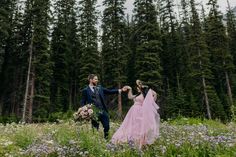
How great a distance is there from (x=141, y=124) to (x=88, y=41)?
37.6 meters

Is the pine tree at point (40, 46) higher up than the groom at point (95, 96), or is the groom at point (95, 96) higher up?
the pine tree at point (40, 46)

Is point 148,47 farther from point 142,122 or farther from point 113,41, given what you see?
point 142,122

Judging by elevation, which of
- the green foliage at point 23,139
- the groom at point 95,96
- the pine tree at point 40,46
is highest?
the pine tree at point 40,46

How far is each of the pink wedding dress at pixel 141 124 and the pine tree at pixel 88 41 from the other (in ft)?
108

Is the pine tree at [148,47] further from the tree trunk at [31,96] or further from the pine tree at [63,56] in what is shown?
the tree trunk at [31,96]

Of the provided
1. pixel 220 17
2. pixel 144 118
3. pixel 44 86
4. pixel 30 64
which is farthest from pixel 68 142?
pixel 220 17

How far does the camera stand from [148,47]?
142 ft

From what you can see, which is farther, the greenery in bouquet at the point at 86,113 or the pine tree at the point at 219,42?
the pine tree at the point at 219,42

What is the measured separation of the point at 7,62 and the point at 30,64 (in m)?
9.49

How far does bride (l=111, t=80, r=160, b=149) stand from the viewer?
29.1ft

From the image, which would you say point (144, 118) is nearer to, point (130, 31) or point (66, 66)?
point (66, 66)

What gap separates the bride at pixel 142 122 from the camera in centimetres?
886

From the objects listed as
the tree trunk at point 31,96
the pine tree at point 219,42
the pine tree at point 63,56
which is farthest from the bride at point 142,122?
the pine tree at point 219,42

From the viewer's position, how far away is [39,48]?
135 ft
